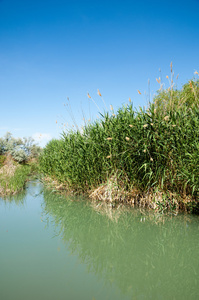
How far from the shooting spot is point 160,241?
9.75 feet

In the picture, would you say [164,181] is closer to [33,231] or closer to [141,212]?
[141,212]

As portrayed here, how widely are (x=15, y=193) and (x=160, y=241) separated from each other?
458 centimetres

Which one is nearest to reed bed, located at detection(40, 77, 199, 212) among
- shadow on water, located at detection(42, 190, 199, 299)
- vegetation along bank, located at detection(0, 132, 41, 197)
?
shadow on water, located at detection(42, 190, 199, 299)

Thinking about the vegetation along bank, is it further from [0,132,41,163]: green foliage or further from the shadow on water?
the shadow on water

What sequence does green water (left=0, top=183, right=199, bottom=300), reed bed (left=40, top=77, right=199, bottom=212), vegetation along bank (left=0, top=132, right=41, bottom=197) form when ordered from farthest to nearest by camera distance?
vegetation along bank (left=0, top=132, right=41, bottom=197)
reed bed (left=40, top=77, right=199, bottom=212)
green water (left=0, top=183, right=199, bottom=300)

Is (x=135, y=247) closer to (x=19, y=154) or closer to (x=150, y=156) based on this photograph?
(x=150, y=156)

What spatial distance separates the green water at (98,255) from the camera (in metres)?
1.85

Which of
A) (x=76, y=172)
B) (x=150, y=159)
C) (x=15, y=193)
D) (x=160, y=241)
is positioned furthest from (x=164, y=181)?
(x=15, y=193)

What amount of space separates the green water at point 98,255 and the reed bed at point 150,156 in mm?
394

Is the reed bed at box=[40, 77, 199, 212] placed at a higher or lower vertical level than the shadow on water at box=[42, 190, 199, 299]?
higher

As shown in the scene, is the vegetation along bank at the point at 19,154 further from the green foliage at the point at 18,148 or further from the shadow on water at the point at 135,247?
the shadow on water at the point at 135,247

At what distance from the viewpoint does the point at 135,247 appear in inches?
108

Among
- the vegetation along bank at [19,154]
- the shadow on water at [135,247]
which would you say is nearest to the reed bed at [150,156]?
the shadow on water at [135,247]

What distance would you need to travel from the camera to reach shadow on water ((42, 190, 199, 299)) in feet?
6.39
